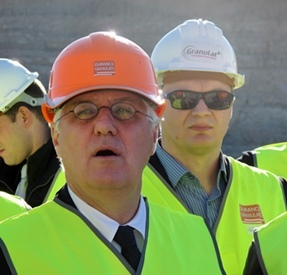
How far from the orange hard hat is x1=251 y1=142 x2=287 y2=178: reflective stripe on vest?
2.06 metres

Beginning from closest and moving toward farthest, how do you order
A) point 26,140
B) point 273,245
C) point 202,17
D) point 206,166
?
point 273,245, point 206,166, point 26,140, point 202,17

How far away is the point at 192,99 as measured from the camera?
4.21 metres

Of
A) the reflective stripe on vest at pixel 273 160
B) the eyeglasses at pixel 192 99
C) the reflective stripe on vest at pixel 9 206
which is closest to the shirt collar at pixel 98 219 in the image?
the reflective stripe on vest at pixel 9 206

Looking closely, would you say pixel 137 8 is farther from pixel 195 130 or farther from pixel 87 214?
pixel 87 214

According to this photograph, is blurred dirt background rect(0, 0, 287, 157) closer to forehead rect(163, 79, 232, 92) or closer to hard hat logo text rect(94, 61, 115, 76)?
forehead rect(163, 79, 232, 92)

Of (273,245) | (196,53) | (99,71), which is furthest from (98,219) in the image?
(196,53)

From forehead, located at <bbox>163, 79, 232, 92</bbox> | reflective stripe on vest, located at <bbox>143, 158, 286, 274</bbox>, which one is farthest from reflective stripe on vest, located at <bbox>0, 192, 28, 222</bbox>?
forehead, located at <bbox>163, 79, 232, 92</bbox>

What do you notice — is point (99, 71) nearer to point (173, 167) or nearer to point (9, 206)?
point (9, 206)

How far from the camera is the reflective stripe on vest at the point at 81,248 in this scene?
2637mm

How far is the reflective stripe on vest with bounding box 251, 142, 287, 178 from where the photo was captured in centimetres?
502

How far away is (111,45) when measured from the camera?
118 inches

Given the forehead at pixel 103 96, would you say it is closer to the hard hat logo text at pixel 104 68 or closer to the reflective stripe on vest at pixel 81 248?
the hard hat logo text at pixel 104 68

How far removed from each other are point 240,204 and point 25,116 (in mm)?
1439

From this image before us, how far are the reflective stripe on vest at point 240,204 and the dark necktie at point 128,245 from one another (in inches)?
44.7
